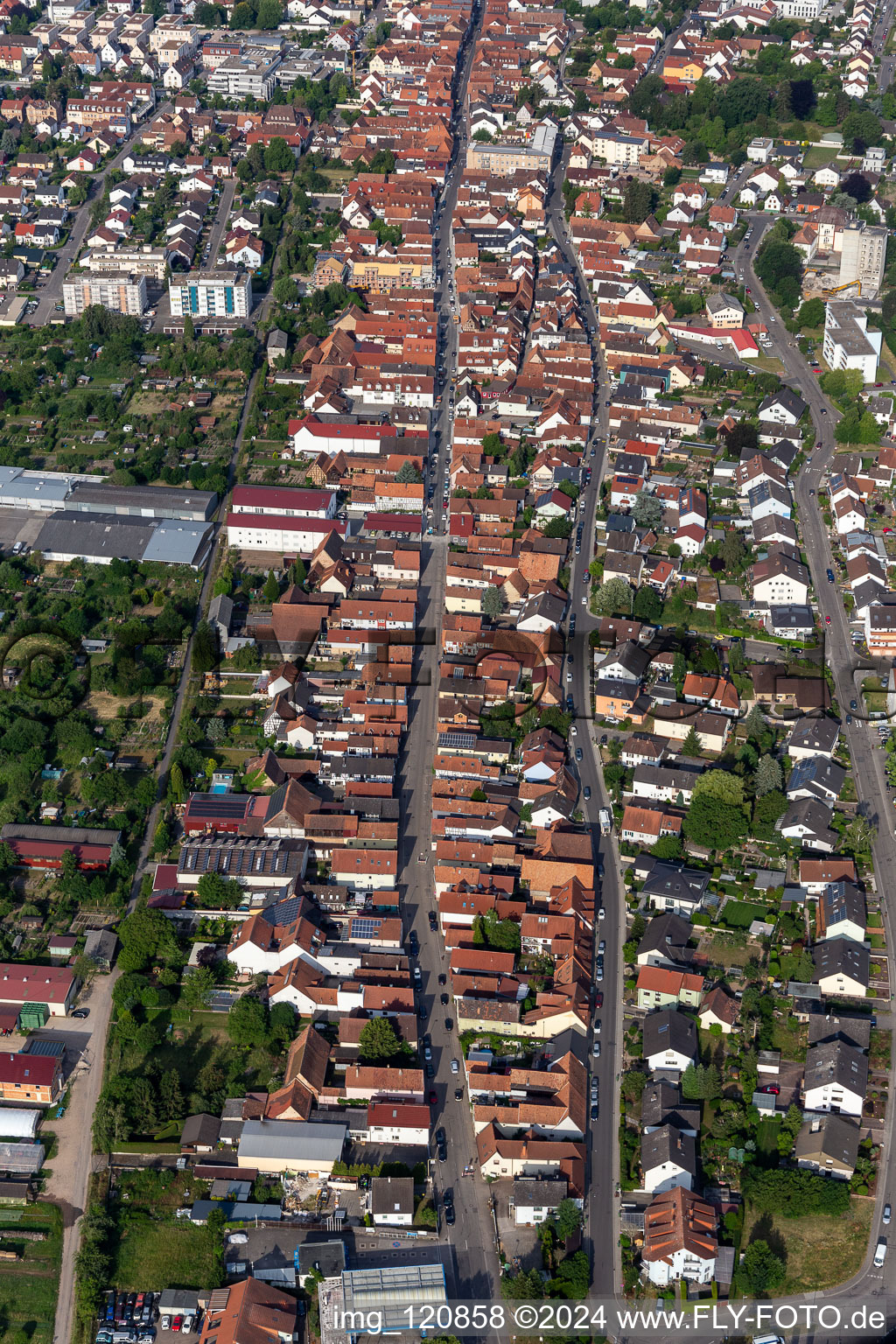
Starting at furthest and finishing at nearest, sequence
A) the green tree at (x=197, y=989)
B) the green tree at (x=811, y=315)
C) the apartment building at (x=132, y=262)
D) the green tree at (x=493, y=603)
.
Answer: the apartment building at (x=132, y=262) → the green tree at (x=811, y=315) → the green tree at (x=493, y=603) → the green tree at (x=197, y=989)

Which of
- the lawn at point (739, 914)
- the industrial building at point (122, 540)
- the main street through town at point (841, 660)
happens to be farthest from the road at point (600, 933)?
the industrial building at point (122, 540)

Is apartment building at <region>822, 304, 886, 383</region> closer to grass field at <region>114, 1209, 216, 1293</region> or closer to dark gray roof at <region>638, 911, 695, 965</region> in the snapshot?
dark gray roof at <region>638, 911, 695, 965</region>

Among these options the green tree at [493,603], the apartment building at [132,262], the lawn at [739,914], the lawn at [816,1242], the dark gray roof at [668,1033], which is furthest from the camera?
the apartment building at [132,262]

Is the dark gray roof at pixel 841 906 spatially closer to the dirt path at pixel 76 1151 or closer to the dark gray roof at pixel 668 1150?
the dark gray roof at pixel 668 1150

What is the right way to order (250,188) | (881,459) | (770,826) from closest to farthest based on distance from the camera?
(770,826)
(881,459)
(250,188)

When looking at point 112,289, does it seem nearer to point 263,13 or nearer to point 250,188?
point 250,188

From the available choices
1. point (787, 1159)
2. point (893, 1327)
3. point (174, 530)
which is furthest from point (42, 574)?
point (893, 1327)
